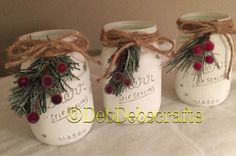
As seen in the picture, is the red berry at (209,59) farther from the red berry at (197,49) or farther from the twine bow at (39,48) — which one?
the twine bow at (39,48)

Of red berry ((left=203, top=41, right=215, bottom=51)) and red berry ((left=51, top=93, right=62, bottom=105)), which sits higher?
red berry ((left=203, top=41, right=215, bottom=51))

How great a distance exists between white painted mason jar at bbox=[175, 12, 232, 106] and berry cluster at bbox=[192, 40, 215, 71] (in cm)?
1

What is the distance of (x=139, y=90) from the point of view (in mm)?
493

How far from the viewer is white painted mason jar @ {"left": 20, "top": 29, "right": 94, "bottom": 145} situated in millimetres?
440

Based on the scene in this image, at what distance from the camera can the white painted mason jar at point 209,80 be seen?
534mm

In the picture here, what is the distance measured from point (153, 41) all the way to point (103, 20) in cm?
27

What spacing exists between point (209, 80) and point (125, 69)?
0.19m

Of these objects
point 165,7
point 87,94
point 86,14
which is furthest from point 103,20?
point 87,94

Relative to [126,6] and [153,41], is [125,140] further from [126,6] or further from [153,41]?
[126,6]

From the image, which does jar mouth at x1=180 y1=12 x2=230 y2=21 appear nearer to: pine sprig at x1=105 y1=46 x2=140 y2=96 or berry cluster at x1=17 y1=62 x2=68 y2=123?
pine sprig at x1=105 y1=46 x2=140 y2=96

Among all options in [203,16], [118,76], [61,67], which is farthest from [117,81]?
[203,16]

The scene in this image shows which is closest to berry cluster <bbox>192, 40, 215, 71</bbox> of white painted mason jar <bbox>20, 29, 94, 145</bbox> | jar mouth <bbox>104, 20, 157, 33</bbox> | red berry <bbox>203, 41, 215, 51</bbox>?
red berry <bbox>203, 41, 215, 51</bbox>

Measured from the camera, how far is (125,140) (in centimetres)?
48

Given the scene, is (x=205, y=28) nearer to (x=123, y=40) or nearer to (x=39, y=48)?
(x=123, y=40)
